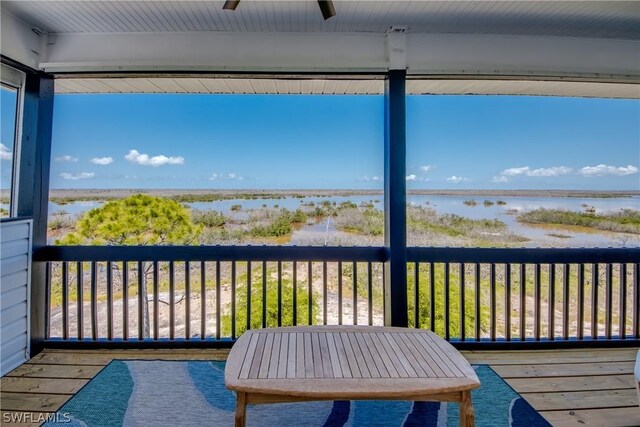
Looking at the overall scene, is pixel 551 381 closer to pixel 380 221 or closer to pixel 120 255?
pixel 380 221

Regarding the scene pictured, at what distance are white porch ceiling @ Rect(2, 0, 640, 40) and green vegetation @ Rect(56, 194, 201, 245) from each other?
152cm

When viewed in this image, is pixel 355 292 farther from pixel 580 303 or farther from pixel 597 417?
pixel 580 303

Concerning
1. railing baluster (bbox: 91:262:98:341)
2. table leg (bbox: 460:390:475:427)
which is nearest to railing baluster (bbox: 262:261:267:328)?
railing baluster (bbox: 91:262:98:341)

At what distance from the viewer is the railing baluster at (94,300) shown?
2.91 metres

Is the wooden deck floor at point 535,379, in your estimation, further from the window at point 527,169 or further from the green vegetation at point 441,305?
the window at point 527,169

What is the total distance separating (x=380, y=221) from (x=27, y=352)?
3192 millimetres

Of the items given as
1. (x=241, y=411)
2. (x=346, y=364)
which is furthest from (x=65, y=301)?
(x=346, y=364)

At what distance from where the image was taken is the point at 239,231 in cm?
307

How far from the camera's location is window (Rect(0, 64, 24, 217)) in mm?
2668

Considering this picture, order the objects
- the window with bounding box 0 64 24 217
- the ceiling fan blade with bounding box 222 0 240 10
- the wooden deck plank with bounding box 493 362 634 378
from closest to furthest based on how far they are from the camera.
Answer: the ceiling fan blade with bounding box 222 0 240 10 < the wooden deck plank with bounding box 493 362 634 378 < the window with bounding box 0 64 24 217

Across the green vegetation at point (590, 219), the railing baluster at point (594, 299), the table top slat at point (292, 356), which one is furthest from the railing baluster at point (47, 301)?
the railing baluster at point (594, 299)

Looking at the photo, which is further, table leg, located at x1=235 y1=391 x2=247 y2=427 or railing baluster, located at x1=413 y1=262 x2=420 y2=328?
railing baluster, located at x1=413 y1=262 x2=420 y2=328

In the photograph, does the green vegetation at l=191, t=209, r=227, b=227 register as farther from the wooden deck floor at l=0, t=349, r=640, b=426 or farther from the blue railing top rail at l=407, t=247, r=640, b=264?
the blue railing top rail at l=407, t=247, r=640, b=264

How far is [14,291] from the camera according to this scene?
2588 mm
